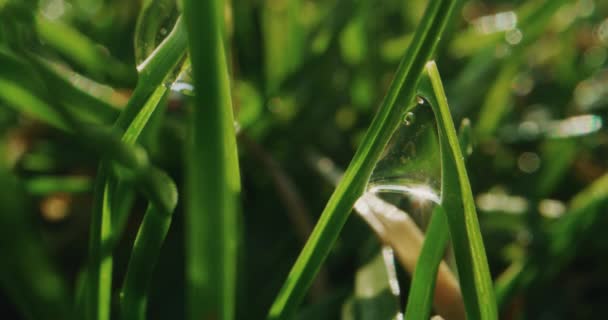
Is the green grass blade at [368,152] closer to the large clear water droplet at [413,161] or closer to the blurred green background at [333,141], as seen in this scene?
the large clear water droplet at [413,161]

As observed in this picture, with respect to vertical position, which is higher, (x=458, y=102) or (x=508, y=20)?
(x=508, y=20)

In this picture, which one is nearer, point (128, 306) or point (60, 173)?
point (128, 306)

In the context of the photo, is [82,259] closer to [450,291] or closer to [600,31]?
[450,291]

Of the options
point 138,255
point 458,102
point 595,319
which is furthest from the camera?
point 458,102

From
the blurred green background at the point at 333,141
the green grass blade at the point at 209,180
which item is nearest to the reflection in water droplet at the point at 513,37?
the blurred green background at the point at 333,141

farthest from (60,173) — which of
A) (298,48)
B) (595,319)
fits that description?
(595,319)

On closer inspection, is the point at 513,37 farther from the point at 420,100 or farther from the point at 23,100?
the point at 23,100

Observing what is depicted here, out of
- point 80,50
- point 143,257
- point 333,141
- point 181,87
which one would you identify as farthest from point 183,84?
point 333,141
